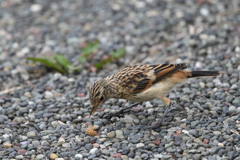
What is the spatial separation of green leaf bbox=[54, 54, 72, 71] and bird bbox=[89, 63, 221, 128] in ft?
6.61

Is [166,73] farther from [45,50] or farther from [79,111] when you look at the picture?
[45,50]

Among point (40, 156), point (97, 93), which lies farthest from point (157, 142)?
point (40, 156)

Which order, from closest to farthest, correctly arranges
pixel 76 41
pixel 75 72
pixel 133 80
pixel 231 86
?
pixel 133 80
pixel 231 86
pixel 75 72
pixel 76 41

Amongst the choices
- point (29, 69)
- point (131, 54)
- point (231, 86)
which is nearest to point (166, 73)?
point (231, 86)

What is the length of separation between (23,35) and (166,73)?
553 cm

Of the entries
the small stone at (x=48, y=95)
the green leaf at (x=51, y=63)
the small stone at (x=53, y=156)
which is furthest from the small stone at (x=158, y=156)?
the green leaf at (x=51, y=63)

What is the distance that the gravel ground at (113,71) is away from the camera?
597cm

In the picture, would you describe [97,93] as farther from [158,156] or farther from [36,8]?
[36,8]

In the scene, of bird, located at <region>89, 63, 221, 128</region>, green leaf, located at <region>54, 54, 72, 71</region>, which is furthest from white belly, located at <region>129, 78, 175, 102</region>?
green leaf, located at <region>54, 54, 72, 71</region>

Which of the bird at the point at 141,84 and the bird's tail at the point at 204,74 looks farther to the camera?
the bird's tail at the point at 204,74

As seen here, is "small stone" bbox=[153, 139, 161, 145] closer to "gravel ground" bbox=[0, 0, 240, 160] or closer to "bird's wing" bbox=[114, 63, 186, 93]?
"gravel ground" bbox=[0, 0, 240, 160]

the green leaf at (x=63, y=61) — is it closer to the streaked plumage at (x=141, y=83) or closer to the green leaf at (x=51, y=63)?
the green leaf at (x=51, y=63)

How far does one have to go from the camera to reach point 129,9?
11586 mm

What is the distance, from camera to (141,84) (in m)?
6.84
